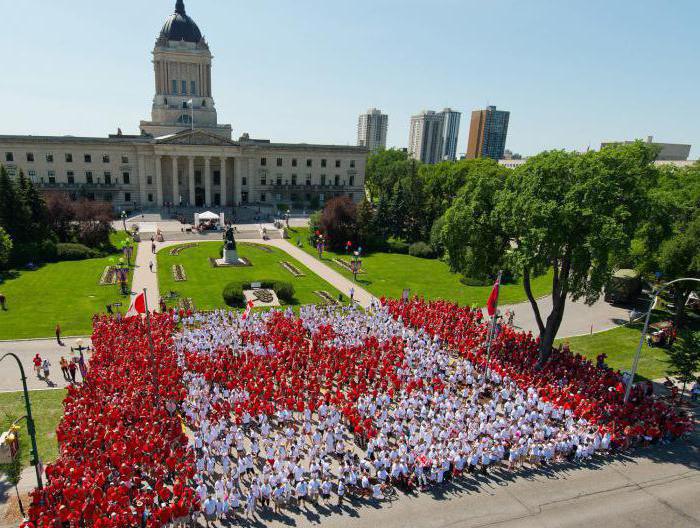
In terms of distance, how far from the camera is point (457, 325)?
2816 centimetres

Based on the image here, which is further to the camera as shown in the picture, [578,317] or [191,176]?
[191,176]

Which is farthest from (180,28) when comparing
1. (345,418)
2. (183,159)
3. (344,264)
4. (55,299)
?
(345,418)

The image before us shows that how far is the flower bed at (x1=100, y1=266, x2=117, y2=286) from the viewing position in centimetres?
3803

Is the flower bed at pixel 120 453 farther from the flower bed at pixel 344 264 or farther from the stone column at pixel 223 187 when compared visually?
the stone column at pixel 223 187

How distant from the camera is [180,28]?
281 feet

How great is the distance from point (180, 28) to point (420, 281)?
7301cm

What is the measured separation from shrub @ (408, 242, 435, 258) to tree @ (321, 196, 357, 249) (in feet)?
25.8

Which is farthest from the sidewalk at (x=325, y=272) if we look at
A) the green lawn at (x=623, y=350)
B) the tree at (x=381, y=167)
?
the tree at (x=381, y=167)

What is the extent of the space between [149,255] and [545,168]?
40.5 metres

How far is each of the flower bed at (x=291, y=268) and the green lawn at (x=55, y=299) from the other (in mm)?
14833

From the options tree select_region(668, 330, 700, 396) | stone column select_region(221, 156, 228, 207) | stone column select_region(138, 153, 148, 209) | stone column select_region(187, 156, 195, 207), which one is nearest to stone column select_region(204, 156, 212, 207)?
stone column select_region(187, 156, 195, 207)

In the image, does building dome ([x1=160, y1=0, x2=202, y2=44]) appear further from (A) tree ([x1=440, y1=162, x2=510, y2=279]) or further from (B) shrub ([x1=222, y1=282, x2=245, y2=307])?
(A) tree ([x1=440, y1=162, x2=510, y2=279])

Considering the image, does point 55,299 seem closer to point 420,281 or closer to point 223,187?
point 420,281

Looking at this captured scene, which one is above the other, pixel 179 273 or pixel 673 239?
pixel 673 239
